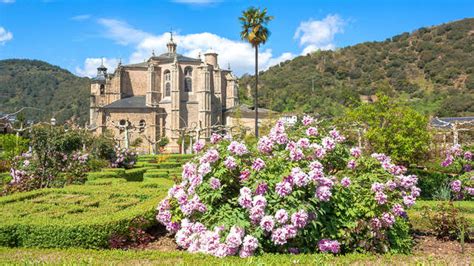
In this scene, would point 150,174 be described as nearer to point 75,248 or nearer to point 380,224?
point 75,248

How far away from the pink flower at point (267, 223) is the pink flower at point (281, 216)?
9cm

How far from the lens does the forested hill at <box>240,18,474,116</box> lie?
67.4 m

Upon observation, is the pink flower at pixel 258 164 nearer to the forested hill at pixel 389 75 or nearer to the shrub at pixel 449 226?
the shrub at pixel 449 226

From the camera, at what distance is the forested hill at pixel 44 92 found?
9369cm

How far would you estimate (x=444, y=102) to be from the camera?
60.5 metres

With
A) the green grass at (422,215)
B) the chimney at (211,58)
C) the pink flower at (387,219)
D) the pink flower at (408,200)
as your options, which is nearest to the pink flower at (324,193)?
the pink flower at (387,219)

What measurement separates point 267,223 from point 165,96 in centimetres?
5465

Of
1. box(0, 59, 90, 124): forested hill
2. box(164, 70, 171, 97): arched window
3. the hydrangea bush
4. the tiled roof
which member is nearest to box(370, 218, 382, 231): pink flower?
the hydrangea bush

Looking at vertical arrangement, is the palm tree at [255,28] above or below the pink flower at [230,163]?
above

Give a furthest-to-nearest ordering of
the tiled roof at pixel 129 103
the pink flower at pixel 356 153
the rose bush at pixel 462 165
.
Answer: the tiled roof at pixel 129 103
the rose bush at pixel 462 165
the pink flower at pixel 356 153

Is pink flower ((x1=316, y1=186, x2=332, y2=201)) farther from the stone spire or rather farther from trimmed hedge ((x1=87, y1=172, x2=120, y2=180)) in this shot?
the stone spire

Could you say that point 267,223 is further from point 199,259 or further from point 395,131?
point 395,131

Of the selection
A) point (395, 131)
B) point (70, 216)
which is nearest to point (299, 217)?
point (70, 216)

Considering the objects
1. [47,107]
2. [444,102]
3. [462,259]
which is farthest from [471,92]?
[47,107]
